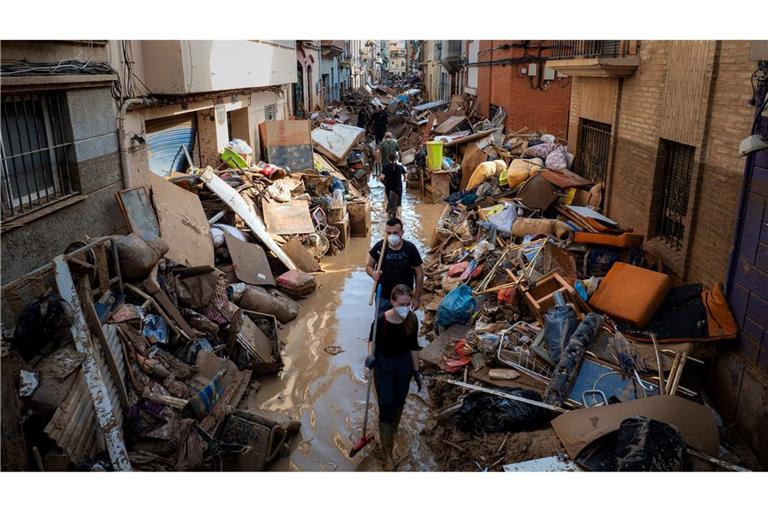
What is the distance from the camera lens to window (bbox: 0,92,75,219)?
19.5 ft

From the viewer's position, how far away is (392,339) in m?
5.21

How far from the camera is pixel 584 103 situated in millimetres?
11312

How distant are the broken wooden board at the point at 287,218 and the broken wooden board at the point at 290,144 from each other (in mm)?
3415

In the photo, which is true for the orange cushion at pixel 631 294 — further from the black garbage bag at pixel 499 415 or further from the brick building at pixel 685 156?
the black garbage bag at pixel 499 415

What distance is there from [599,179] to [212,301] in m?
7.17

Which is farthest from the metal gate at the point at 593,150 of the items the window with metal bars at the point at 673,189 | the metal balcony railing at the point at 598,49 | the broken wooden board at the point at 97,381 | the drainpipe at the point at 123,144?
the broken wooden board at the point at 97,381

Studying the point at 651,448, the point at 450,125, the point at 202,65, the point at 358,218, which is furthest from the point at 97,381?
the point at 450,125

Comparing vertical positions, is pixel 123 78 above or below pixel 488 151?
above

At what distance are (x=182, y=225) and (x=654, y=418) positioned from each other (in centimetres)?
665

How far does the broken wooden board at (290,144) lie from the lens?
15.1 m

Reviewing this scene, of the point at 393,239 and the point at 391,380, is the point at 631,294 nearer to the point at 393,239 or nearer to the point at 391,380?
the point at 393,239

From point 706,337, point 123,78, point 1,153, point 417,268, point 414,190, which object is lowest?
point 414,190
